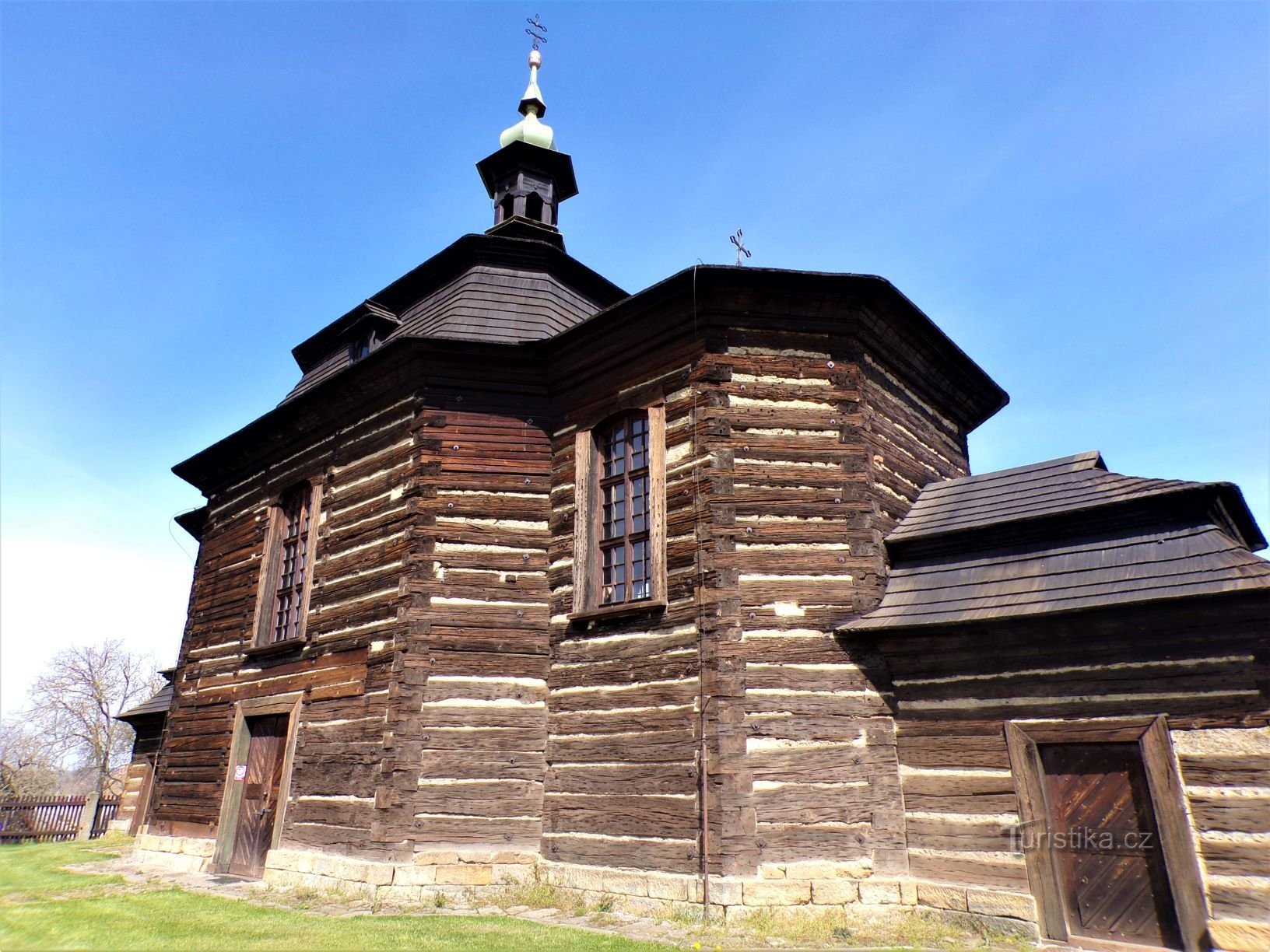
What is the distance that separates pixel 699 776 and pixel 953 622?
3428 millimetres

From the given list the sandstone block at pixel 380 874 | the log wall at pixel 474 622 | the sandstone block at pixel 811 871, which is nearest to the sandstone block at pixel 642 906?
the sandstone block at pixel 811 871

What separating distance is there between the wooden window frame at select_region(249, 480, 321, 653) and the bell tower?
24.7ft

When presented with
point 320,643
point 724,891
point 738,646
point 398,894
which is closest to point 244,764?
point 320,643

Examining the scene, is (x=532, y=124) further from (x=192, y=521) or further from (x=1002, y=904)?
(x=1002, y=904)

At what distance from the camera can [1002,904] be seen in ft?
29.1

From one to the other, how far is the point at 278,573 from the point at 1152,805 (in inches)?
552

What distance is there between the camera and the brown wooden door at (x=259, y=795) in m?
13.1

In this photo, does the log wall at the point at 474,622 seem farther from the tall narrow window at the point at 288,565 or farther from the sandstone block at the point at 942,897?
the sandstone block at the point at 942,897

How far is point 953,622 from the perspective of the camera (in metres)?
9.56

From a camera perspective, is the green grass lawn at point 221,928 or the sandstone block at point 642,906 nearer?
the green grass lawn at point 221,928

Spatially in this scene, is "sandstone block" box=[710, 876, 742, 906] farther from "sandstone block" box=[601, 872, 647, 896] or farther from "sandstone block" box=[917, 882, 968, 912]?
"sandstone block" box=[917, 882, 968, 912]

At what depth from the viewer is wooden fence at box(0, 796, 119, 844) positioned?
77.2 ft

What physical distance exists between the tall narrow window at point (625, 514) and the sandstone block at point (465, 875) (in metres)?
3.79

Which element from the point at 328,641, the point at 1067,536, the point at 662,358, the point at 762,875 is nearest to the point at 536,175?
the point at 662,358
